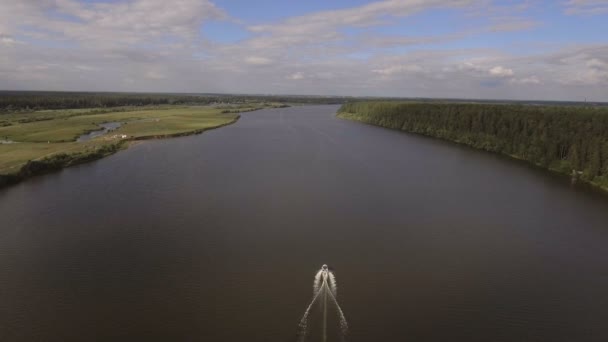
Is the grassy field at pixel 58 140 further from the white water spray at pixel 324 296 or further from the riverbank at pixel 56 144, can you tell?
the white water spray at pixel 324 296

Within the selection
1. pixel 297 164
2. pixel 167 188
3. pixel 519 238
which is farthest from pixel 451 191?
pixel 167 188

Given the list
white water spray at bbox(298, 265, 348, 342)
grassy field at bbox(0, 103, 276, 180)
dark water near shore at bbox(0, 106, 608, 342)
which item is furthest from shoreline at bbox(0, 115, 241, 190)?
white water spray at bbox(298, 265, 348, 342)

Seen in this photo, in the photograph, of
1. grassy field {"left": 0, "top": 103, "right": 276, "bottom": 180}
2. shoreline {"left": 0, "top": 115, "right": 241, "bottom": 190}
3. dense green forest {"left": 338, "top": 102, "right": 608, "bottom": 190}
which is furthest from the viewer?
grassy field {"left": 0, "top": 103, "right": 276, "bottom": 180}

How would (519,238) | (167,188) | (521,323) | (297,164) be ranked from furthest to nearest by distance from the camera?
(297,164)
(167,188)
(519,238)
(521,323)

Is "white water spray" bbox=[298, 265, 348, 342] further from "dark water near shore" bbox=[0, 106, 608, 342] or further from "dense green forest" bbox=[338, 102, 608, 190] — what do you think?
"dense green forest" bbox=[338, 102, 608, 190]

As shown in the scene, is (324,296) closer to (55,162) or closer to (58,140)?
(55,162)

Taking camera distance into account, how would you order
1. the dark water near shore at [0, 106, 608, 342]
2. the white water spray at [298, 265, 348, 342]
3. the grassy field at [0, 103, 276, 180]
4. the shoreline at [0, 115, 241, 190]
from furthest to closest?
the grassy field at [0, 103, 276, 180] < the shoreline at [0, 115, 241, 190] < the dark water near shore at [0, 106, 608, 342] < the white water spray at [298, 265, 348, 342]

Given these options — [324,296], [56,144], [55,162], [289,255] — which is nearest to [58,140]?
[56,144]

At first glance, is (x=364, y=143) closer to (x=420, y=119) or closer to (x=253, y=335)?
(x=420, y=119)
